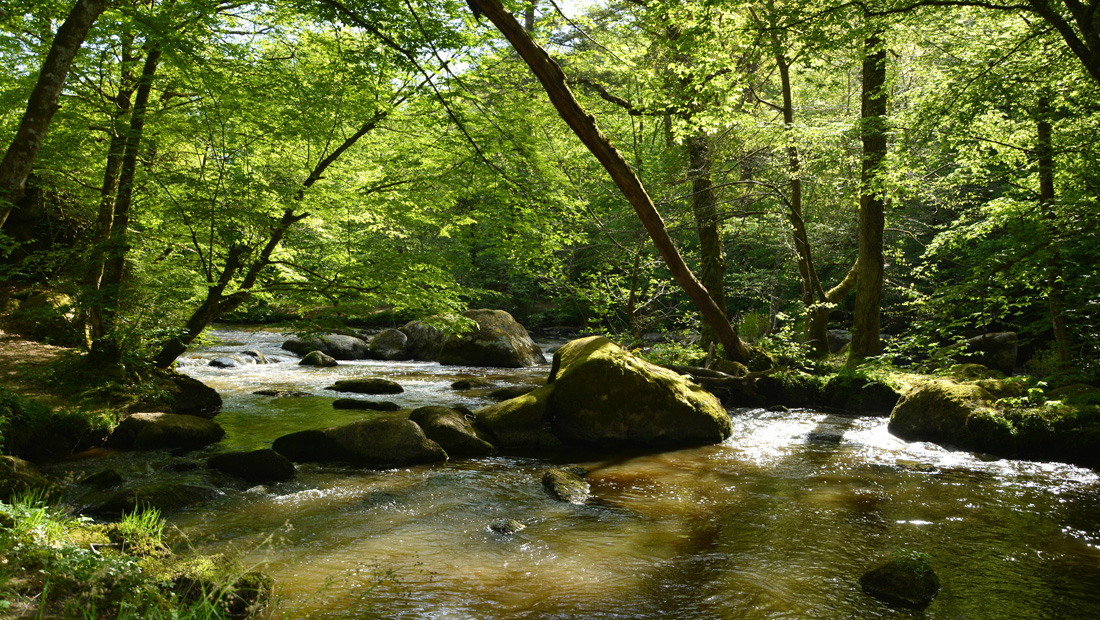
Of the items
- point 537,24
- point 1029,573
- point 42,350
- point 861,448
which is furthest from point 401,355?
point 1029,573

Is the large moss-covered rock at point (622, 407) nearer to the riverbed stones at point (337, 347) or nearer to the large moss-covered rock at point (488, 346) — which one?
the large moss-covered rock at point (488, 346)

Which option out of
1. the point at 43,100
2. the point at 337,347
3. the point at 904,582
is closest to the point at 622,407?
the point at 904,582

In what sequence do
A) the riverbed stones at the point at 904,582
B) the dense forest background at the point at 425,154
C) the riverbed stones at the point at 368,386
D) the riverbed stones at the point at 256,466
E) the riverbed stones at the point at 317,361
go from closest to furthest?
the riverbed stones at the point at 904,582 → the riverbed stones at the point at 256,466 → the dense forest background at the point at 425,154 → the riverbed stones at the point at 368,386 → the riverbed stones at the point at 317,361

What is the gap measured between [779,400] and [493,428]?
241 inches

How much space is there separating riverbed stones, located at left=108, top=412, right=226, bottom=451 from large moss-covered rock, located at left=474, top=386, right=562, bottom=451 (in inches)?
142

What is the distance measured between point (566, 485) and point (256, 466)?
3.32 m

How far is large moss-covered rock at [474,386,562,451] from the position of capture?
8.07 meters

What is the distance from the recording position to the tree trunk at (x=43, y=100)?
3875 mm

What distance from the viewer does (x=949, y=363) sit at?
710cm

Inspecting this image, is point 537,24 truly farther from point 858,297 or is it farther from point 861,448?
point 858,297

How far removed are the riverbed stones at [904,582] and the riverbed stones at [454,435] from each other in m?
4.76

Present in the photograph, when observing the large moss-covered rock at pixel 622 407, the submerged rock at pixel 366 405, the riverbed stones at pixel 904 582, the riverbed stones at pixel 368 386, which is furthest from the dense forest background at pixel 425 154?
the riverbed stones at pixel 904 582

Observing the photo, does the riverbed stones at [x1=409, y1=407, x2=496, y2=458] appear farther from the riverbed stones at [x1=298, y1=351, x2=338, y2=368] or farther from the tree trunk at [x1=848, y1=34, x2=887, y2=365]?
the riverbed stones at [x1=298, y1=351, x2=338, y2=368]

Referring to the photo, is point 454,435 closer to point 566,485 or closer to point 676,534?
point 566,485
